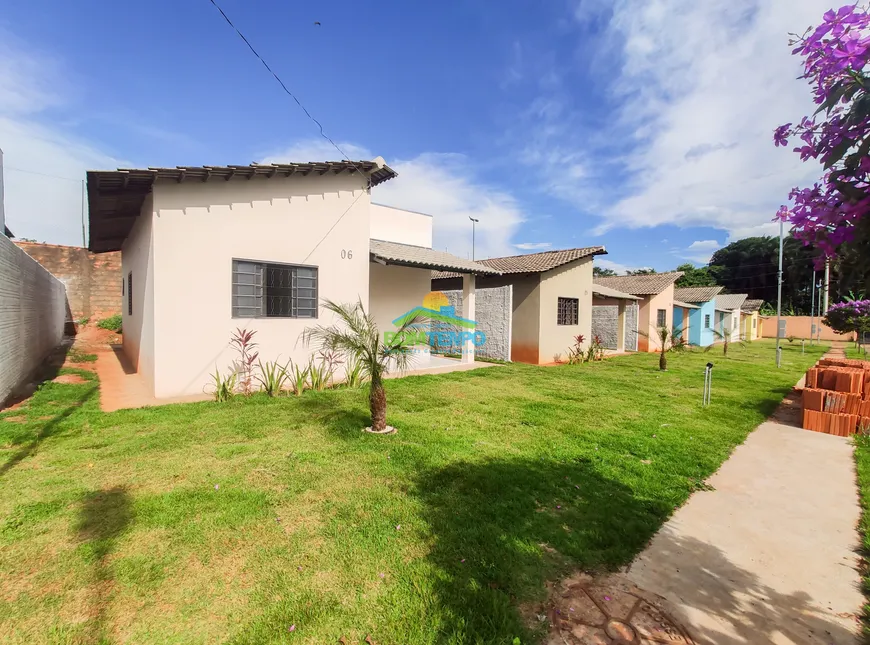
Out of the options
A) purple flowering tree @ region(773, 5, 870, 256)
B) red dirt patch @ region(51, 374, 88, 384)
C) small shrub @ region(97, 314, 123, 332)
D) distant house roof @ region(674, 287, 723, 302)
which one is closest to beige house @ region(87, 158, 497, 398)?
red dirt patch @ region(51, 374, 88, 384)

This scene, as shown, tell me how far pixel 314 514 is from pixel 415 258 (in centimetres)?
917

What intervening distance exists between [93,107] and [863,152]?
13.8 m

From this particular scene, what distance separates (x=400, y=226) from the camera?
14.8 meters

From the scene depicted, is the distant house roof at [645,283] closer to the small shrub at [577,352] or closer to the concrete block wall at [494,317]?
the small shrub at [577,352]

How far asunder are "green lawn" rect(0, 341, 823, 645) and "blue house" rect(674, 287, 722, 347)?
22.6 metres

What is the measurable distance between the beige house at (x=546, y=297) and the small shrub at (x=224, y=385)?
9676 mm

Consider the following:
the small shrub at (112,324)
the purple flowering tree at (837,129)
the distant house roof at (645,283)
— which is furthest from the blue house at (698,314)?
the small shrub at (112,324)

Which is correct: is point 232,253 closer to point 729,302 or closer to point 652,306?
point 652,306

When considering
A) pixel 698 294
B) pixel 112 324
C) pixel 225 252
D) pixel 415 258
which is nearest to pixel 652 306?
pixel 698 294

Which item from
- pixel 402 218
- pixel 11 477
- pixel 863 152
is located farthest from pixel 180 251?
pixel 863 152

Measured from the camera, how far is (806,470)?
550 cm

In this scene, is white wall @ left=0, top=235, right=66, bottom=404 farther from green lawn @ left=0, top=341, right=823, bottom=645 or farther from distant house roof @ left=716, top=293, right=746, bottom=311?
distant house roof @ left=716, top=293, right=746, bottom=311

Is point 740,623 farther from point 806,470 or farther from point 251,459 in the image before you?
Result: point 251,459

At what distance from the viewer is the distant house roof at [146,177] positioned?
750 cm
